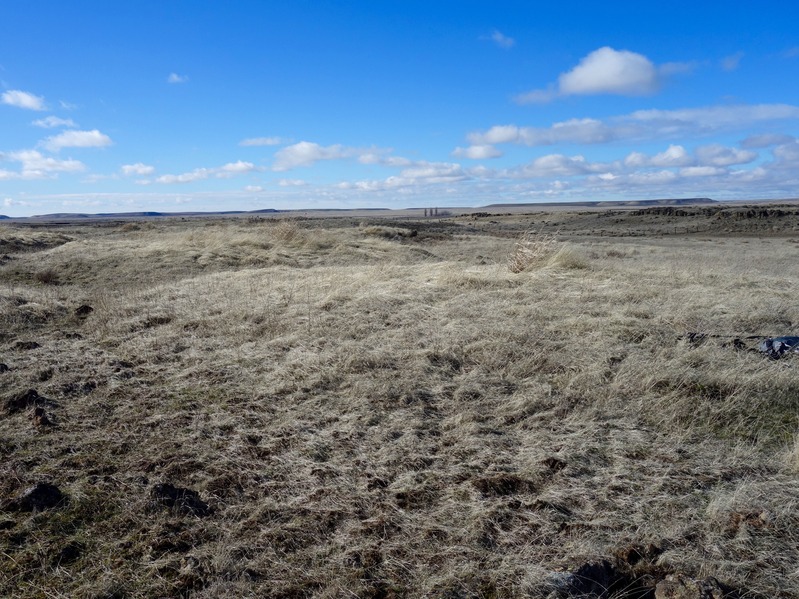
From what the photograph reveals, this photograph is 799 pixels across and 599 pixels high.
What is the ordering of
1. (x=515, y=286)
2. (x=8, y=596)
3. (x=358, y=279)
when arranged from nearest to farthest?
(x=8, y=596) < (x=515, y=286) < (x=358, y=279)

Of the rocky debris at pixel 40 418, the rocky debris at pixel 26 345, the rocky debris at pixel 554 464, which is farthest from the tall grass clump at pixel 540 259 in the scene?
the rocky debris at pixel 40 418

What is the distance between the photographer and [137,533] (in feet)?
10.4

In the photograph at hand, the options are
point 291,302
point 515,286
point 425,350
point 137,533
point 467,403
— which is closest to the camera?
point 137,533

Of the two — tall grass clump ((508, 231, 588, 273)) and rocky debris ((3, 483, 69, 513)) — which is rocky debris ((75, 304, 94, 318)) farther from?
tall grass clump ((508, 231, 588, 273))

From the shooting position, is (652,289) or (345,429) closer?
(345,429)

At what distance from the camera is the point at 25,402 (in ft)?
16.2

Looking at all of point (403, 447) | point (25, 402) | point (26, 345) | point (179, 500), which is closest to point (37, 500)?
point (179, 500)

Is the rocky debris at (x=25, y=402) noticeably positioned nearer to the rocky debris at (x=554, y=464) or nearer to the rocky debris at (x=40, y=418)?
the rocky debris at (x=40, y=418)

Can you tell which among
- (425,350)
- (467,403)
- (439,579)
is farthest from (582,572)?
(425,350)

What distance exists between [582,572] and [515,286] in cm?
666

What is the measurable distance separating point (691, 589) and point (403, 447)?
78.9 inches

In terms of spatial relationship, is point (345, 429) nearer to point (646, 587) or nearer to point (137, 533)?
point (137, 533)

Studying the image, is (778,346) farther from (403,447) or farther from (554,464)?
(403,447)

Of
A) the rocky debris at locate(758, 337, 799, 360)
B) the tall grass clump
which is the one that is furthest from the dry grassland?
the tall grass clump
